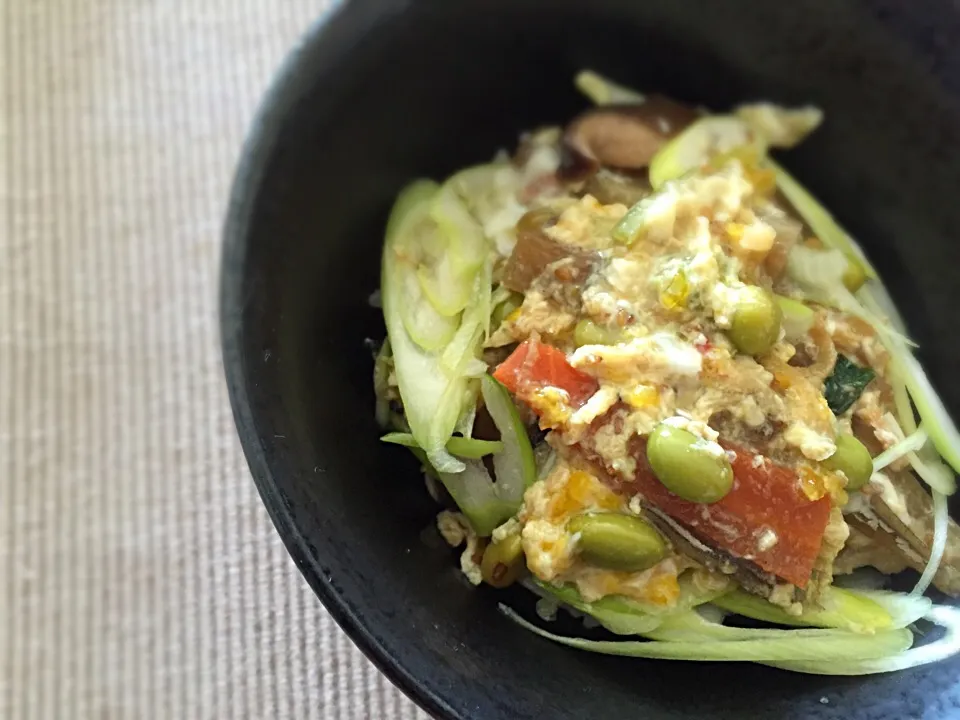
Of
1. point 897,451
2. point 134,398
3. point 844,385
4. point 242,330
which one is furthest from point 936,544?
point 134,398

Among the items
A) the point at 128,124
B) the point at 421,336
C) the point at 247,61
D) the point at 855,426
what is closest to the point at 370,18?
the point at 421,336

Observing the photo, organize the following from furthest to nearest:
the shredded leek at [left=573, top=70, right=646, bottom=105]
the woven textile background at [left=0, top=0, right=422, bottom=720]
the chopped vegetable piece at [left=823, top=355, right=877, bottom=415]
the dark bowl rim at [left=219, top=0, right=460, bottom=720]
Result: 1. the shredded leek at [left=573, top=70, right=646, bottom=105]
2. the woven textile background at [left=0, top=0, right=422, bottom=720]
3. the chopped vegetable piece at [left=823, top=355, right=877, bottom=415]
4. the dark bowl rim at [left=219, top=0, right=460, bottom=720]

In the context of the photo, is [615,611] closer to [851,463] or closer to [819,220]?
[851,463]

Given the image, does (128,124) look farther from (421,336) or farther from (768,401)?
(768,401)

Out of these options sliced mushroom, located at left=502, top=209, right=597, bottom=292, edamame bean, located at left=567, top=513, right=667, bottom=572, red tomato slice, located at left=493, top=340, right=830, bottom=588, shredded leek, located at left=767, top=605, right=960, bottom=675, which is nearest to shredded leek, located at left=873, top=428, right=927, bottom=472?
red tomato slice, located at left=493, top=340, right=830, bottom=588

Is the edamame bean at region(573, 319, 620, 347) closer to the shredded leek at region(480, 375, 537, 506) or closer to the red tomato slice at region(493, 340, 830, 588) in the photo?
the red tomato slice at region(493, 340, 830, 588)
